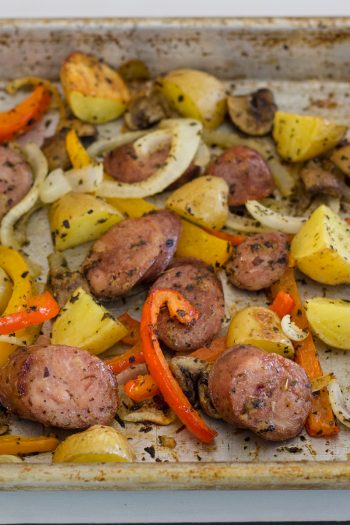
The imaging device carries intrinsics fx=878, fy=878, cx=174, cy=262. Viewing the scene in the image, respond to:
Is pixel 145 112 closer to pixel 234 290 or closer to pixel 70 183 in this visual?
pixel 70 183

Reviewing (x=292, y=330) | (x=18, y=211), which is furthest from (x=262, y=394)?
(x=18, y=211)

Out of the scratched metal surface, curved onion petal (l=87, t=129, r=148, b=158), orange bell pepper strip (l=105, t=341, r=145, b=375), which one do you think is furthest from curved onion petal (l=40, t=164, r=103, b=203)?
orange bell pepper strip (l=105, t=341, r=145, b=375)

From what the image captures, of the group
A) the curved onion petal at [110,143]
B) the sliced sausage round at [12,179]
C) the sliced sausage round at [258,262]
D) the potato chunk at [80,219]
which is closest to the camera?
the sliced sausage round at [258,262]

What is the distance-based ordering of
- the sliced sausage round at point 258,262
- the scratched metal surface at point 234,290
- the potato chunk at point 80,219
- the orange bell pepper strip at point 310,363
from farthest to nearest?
the potato chunk at point 80,219 → the sliced sausage round at point 258,262 → the orange bell pepper strip at point 310,363 → the scratched metal surface at point 234,290

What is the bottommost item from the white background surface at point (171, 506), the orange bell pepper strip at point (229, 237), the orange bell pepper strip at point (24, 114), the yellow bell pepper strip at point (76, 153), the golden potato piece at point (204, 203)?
the white background surface at point (171, 506)

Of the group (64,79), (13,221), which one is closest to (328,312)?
(13,221)

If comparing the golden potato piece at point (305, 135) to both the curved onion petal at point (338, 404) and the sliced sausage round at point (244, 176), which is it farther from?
the curved onion petal at point (338, 404)

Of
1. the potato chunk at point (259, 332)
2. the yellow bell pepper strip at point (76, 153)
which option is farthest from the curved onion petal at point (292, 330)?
the yellow bell pepper strip at point (76, 153)
